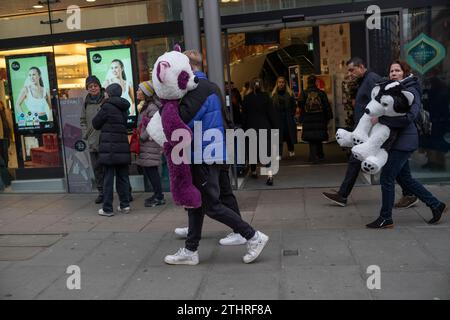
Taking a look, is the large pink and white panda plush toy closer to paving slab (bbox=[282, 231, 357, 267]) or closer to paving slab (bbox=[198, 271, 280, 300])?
paving slab (bbox=[198, 271, 280, 300])

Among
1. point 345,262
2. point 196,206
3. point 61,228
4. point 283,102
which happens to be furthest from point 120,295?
point 283,102

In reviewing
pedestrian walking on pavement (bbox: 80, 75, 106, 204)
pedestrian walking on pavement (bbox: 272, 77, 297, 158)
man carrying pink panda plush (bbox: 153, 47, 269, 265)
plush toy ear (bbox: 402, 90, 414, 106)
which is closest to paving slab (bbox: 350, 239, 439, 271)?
man carrying pink panda plush (bbox: 153, 47, 269, 265)

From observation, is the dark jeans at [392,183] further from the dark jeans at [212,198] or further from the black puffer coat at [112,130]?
the black puffer coat at [112,130]

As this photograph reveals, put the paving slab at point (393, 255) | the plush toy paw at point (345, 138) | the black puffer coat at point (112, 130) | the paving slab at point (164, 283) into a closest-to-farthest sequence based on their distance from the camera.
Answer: the paving slab at point (164, 283) → the paving slab at point (393, 255) → the plush toy paw at point (345, 138) → the black puffer coat at point (112, 130)

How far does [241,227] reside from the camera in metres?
4.95

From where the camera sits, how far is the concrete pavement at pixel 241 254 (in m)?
4.43

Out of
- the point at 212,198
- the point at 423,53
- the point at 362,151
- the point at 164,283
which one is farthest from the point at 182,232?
the point at 423,53

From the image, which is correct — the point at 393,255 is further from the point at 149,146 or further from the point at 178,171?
the point at 149,146

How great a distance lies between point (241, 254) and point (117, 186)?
263 centimetres

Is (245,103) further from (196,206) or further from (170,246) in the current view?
(196,206)

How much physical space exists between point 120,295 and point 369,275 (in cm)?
206

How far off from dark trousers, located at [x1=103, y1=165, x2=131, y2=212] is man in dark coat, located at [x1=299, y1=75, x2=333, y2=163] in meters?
4.31

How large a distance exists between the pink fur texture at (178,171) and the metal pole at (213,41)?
9.95 feet

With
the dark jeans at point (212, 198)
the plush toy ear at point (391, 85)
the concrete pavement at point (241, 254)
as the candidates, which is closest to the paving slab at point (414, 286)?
the concrete pavement at point (241, 254)
